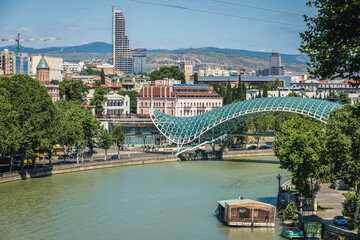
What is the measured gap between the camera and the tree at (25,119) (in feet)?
147

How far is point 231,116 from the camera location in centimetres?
5928

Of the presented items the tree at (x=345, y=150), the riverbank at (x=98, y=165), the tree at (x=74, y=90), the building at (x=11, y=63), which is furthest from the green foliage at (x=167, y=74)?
the tree at (x=345, y=150)

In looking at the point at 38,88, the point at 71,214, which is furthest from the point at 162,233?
the point at 38,88

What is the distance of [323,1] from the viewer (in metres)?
17.6

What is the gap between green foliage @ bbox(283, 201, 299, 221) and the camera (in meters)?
32.0

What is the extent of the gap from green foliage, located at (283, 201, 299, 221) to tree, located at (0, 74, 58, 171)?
2162 cm

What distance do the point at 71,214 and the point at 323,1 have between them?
21.9 meters

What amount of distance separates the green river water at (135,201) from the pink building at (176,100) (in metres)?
25.7

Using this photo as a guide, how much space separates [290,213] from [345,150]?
461 cm

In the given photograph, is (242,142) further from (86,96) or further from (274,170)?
(86,96)

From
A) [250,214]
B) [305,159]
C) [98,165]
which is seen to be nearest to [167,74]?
[98,165]

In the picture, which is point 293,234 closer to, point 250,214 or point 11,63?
point 250,214

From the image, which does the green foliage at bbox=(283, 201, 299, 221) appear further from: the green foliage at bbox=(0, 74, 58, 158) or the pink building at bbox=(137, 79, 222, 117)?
the pink building at bbox=(137, 79, 222, 117)

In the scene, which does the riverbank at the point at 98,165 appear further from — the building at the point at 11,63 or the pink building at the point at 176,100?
the building at the point at 11,63
